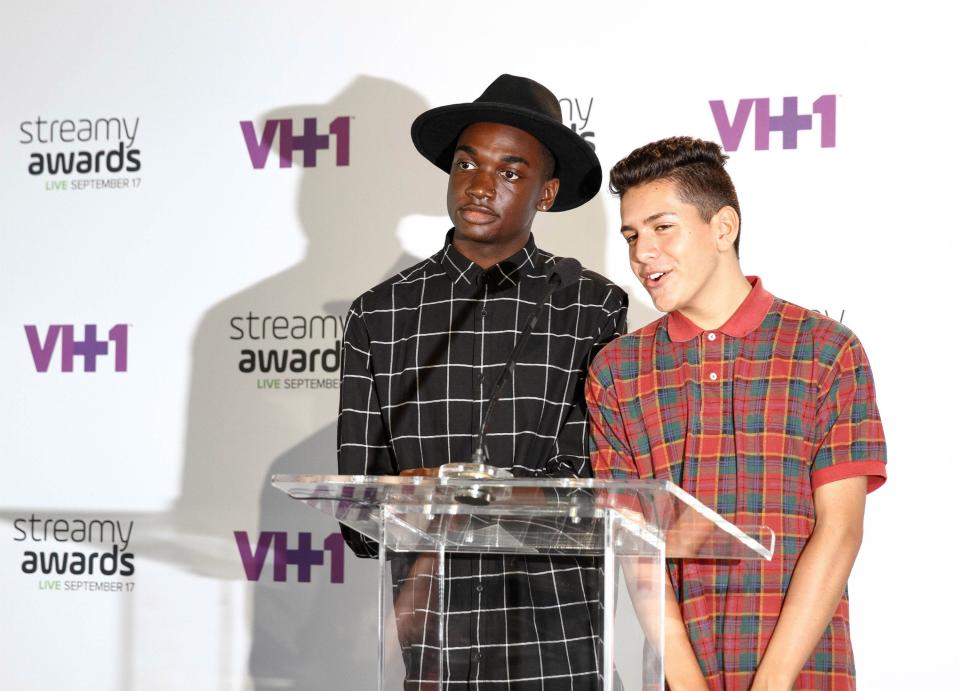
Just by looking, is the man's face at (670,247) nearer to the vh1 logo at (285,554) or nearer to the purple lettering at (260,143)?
the vh1 logo at (285,554)

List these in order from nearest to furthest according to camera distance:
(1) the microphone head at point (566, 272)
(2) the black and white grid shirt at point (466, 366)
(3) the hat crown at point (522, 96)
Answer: (1) the microphone head at point (566, 272), (2) the black and white grid shirt at point (466, 366), (3) the hat crown at point (522, 96)

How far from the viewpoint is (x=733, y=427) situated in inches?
83.8

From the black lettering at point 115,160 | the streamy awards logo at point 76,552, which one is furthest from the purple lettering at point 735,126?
the streamy awards logo at point 76,552

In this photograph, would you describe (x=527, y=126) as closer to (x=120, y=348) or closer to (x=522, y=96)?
(x=522, y=96)

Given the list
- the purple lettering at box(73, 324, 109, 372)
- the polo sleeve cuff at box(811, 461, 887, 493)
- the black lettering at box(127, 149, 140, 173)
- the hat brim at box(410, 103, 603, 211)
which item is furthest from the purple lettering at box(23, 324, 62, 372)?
the polo sleeve cuff at box(811, 461, 887, 493)

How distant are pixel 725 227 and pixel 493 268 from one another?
22.4 inches

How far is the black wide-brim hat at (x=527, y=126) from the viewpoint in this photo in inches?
101

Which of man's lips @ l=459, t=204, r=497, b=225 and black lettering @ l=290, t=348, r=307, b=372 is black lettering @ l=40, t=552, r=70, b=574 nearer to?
black lettering @ l=290, t=348, r=307, b=372

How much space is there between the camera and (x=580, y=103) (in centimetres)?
367

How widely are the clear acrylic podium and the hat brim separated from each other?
111cm

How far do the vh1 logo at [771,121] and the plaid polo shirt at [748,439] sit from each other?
139cm

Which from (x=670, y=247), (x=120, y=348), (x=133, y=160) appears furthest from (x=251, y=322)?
(x=670, y=247)

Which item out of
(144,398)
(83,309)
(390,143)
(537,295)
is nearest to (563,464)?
(537,295)

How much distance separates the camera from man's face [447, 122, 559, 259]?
8.29 ft
